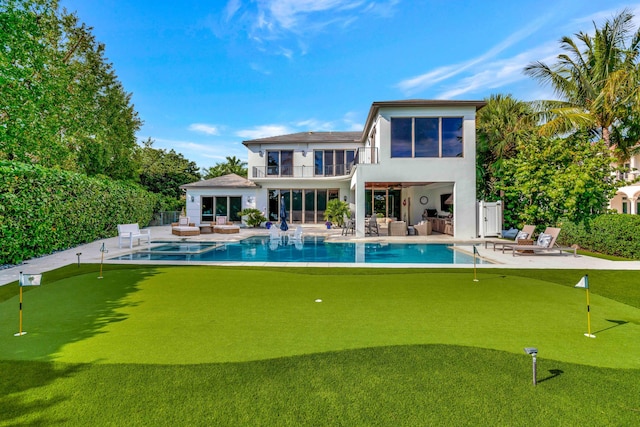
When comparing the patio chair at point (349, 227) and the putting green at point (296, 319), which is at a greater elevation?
the patio chair at point (349, 227)

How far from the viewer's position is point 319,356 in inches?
140

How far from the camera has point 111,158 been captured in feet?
71.9

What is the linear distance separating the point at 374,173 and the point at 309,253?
254 inches

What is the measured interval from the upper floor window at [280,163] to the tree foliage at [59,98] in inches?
407

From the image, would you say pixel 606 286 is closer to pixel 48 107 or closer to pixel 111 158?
pixel 48 107

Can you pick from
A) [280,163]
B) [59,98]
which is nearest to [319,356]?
[59,98]

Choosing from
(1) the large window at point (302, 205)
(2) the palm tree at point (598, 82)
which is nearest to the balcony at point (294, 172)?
(1) the large window at point (302, 205)

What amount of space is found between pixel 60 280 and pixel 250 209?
663 inches

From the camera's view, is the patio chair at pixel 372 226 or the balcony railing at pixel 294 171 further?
the balcony railing at pixel 294 171

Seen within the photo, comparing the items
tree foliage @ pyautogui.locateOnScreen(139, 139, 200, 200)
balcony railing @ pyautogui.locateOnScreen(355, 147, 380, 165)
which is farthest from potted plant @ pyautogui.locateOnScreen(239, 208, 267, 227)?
tree foliage @ pyautogui.locateOnScreen(139, 139, 200, 200)

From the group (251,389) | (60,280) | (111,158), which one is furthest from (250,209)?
(251,389)

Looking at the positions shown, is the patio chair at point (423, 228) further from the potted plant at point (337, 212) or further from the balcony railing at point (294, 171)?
the balcony railing at point (294, 171)

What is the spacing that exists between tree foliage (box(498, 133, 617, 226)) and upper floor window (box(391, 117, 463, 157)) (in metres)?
3.07

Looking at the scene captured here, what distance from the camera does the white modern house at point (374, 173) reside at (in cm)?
1634
